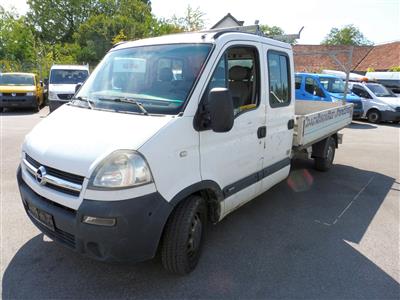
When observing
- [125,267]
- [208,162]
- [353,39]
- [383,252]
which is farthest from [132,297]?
[353,39]

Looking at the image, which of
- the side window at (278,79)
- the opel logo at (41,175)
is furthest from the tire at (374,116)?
the opel logo at (41,175)

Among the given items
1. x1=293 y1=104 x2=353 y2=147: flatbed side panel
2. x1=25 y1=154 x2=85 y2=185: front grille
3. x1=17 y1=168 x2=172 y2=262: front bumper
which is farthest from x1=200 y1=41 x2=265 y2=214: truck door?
x1=293 y1=104 x2=353 y2=147: flatbed side panel

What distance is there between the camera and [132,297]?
2.67 meters

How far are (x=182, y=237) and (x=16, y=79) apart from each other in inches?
593

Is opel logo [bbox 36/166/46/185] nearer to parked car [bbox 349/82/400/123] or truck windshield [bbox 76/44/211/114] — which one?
truck windshield [bbox 76/44/211/114]

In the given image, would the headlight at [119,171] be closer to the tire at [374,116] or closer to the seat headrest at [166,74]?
the seat headrest at [166,74]

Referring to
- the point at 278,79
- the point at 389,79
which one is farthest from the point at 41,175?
the point at 389,79

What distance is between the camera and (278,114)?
13.1 ft

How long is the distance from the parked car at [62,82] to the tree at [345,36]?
69228 millimetres

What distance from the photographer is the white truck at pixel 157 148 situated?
236 cm

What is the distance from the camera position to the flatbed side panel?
472 centimetres

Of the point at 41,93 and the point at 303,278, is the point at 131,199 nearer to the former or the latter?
the point at 303,278

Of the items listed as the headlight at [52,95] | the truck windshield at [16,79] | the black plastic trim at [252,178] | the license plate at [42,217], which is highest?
the truck windshield at [16,79]

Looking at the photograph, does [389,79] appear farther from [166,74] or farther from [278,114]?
[166,74]
